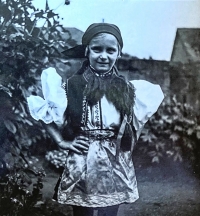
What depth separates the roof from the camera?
1174 mm

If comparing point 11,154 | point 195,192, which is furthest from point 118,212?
point 11,154

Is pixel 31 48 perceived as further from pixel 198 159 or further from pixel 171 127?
pixel 198 159

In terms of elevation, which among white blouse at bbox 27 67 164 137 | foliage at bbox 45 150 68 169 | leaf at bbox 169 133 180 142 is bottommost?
foliage at bbox 45 150 68 169

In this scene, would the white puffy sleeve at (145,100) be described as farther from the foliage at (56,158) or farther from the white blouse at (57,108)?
the foliage at (56,158)

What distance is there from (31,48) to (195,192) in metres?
0.67

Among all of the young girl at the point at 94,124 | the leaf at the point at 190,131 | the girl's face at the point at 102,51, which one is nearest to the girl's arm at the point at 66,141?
the young girl at the point at 94,124

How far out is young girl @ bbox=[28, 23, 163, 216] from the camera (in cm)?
112

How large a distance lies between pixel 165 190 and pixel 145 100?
0.28 metres

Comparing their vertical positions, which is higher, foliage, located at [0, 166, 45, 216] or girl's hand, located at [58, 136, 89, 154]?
girl's hand, located at [58, 136, 89, 154]

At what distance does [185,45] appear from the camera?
117 centimetres

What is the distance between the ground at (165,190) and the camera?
1151 millimetres

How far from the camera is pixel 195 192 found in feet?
3.87

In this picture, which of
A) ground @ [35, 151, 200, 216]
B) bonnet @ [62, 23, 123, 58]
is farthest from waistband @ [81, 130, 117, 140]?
bonnet @ [62, 23, 123, 58]

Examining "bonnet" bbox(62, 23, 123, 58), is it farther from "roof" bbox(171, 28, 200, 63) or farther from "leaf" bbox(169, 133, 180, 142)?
"leaf" bbox(169, 133, 180, 142)
